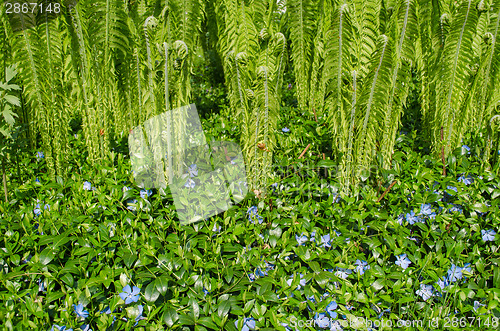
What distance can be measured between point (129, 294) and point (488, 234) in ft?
5.61

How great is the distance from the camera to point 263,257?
59.1 inches

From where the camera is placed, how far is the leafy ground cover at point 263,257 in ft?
4.14

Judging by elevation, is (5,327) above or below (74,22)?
below

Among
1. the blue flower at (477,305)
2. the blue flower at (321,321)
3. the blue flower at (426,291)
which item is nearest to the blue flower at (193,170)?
the blue flower at (321,321)

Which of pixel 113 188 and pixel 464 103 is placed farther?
pixel 464 103

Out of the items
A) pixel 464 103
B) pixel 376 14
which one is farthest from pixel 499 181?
pixel 376 14

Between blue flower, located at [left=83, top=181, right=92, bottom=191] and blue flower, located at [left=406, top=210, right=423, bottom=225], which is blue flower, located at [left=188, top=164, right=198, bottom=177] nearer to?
blue flower, located at [left=83, top=181, right=92, bottom=191]

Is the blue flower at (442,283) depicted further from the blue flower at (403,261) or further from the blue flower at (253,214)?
the blue flower at (253,214)

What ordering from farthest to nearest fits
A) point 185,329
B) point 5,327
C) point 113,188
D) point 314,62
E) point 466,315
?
point 314,62 < point 113,188 < point 466,315 < point 185,329 < point 5,327

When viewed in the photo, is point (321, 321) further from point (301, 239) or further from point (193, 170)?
point (193, 170)

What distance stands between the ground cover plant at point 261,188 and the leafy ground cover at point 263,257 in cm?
1

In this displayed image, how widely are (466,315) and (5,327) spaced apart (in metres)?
1.80

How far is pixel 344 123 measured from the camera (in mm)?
1839

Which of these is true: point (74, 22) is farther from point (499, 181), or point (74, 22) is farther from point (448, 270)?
point (499, 181)
